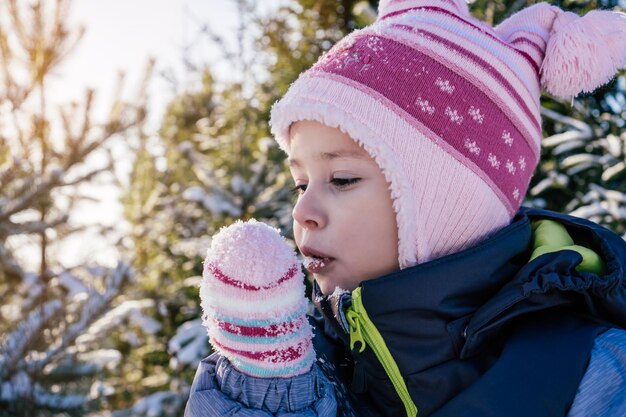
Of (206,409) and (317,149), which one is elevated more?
(317,149)

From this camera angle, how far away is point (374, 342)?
141cm

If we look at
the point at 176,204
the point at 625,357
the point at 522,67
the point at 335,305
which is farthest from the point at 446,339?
the point at 176,204

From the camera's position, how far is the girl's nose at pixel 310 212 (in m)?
1.45

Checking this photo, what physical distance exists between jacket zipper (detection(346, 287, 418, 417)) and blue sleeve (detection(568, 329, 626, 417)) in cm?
37

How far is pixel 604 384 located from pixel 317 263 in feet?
2.35

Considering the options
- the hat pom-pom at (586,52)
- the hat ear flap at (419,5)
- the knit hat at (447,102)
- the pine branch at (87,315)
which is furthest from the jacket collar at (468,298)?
the pine branch at (87,315)

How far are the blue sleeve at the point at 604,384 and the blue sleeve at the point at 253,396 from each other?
1.80 ft

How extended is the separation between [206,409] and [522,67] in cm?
126

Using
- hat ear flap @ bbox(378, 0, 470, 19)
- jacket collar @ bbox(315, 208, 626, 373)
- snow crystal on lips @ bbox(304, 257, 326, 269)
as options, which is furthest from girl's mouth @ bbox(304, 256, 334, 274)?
hat ear flap @ bbox(378, 0, 470, 19)

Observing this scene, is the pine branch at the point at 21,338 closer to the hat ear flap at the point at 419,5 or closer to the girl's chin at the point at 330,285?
the girl's chin at the point at 330,285

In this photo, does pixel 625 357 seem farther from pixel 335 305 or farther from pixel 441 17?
pixel 441 17

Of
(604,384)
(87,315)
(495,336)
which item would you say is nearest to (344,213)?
(495,336)

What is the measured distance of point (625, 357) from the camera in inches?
48.8

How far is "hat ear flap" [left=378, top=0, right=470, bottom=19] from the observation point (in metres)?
1.70
